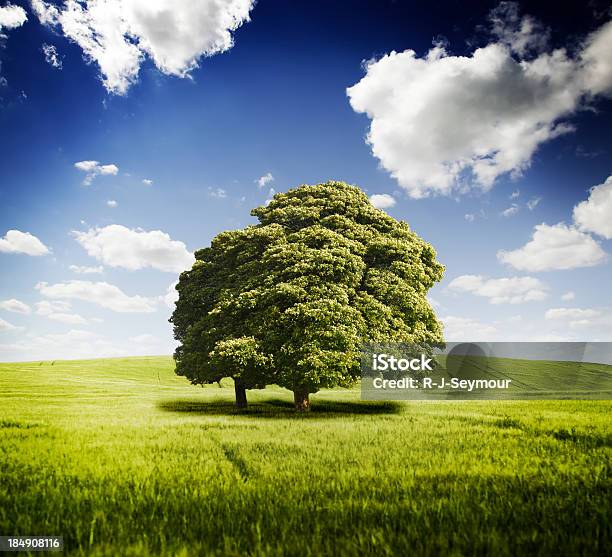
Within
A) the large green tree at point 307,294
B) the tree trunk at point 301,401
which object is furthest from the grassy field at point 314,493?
the tree trunk at point 301,401

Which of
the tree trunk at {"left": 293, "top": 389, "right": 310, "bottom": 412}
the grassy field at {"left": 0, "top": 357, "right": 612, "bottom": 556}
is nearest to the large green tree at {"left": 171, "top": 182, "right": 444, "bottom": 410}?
the tree trunk at {"left": 293, "top": 389, "right": 310, "bottom": 412}

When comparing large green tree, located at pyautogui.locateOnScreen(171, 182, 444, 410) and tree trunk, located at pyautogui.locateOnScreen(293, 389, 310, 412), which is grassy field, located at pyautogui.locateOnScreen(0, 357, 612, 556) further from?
tree trunk, located at pyautogui.locateOnScreen(293, 389, 310, 412)

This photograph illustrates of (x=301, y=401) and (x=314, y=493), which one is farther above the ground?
(x=314, y=493)

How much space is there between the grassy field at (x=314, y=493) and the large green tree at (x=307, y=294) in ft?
21.9

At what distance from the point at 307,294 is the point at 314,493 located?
13.5 metres

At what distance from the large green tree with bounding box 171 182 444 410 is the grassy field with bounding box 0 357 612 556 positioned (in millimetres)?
6676

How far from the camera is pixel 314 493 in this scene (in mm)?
6203

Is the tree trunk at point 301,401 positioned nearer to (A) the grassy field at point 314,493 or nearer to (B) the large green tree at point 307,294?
(B) the large green tree at point 307,294

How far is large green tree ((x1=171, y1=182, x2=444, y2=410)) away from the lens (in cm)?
1875

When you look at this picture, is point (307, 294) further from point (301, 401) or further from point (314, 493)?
point (314, 493)

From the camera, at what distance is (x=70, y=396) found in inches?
1526

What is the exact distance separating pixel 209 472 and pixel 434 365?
17.8 meters

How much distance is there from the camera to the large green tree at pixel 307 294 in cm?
1875

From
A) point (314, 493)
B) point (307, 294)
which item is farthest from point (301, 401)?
point (314, 493)
